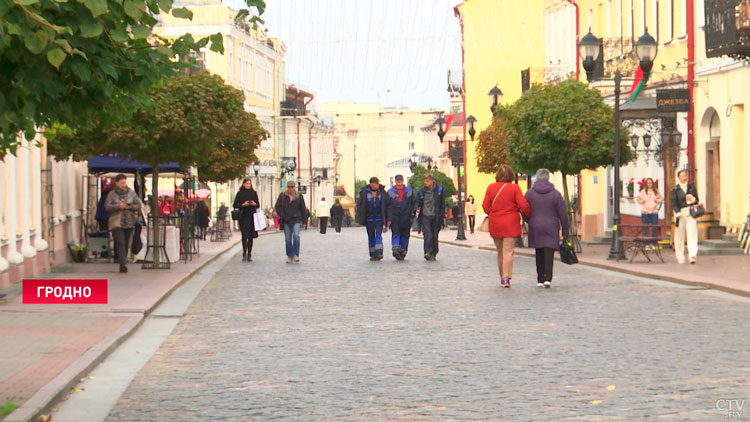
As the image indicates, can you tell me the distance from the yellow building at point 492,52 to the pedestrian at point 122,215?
4905cm

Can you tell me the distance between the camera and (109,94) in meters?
8.85

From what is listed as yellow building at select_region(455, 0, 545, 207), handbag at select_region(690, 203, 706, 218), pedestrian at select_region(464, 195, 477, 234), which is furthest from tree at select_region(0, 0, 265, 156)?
yellow building at select_region(455, 0, 545, 207)

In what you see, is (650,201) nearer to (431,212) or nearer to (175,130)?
(431,212)

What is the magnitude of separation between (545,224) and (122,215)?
8200 millimetres

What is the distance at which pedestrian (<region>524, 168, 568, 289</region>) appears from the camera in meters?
21.5

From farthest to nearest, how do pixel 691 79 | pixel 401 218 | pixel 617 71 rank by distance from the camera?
pixel 691 79 → pixel 401 218 → pixel 617 71

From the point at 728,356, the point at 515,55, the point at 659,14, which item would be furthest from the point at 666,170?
the point at 515,55

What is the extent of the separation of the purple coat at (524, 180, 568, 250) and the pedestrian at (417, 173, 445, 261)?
8.47 metres

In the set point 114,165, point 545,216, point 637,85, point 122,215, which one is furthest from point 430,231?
point 637,85

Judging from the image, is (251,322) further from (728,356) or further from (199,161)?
(199,161)

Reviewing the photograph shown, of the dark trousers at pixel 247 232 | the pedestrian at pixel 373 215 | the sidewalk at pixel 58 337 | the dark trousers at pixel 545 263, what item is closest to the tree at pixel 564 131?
the pedestrian at pixel 373 215

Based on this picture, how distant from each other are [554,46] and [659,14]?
1636 cm

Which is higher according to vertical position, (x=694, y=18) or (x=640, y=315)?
(x=694, y=18)

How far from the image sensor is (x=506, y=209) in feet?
71.9
